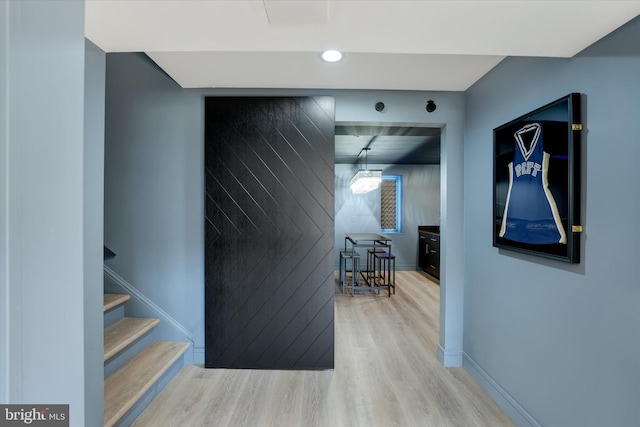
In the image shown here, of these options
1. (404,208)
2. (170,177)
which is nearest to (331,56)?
(170,177)

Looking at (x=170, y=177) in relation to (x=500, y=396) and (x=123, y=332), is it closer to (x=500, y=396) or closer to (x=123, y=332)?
(x=123, y=332)

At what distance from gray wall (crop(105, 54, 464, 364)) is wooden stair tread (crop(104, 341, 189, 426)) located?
23 cm

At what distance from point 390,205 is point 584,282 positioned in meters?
5.74

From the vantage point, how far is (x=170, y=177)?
2543mm

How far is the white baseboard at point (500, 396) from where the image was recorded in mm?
1790

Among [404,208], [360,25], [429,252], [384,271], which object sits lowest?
[384,271]

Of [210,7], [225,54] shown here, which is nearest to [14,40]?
[210,7]

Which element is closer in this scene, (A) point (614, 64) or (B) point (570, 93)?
(A) point (614, 64)

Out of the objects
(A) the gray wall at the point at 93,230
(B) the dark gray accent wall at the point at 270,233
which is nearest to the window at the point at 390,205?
(B) the dark gray accent wall at the point at 270,233

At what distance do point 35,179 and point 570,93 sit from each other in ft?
6.87

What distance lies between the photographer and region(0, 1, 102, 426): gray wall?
48 centimetres

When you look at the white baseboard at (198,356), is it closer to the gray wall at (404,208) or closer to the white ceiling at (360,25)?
the white ceiling at (360,25)

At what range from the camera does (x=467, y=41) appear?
147 cm

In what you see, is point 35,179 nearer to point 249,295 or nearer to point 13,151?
point 13,151
